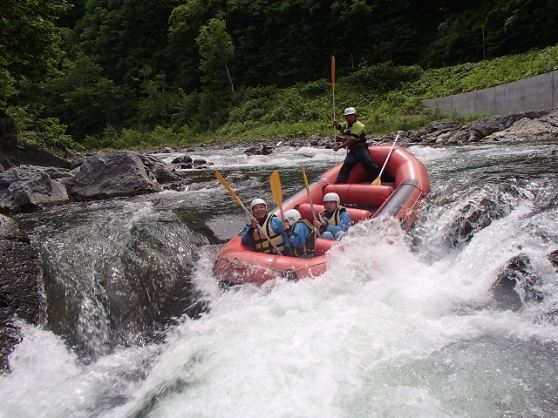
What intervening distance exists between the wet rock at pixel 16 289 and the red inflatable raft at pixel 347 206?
1705 millimetres

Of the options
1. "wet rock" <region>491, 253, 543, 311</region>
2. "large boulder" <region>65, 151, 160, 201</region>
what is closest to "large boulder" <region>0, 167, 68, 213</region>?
"large boulder" <region>65, 151, 160, 201</region>

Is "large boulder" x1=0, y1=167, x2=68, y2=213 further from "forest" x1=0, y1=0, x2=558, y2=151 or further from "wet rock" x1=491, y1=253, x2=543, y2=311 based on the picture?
"wet rock" x1=491, y1=253, x2=543, y2=311

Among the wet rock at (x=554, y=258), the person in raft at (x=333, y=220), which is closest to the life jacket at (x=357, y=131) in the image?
the person in raft at (x=333, y=220)

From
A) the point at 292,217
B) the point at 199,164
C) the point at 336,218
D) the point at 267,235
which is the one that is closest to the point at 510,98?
the point at 199,164

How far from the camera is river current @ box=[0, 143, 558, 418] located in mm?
2916

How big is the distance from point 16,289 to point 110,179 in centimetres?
491

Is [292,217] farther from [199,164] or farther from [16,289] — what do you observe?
[199,164]

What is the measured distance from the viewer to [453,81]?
19.5 metres

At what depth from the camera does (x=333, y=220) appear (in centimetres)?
536

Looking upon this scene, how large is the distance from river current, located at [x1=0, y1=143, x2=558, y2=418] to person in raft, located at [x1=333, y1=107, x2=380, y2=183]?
1.14 m

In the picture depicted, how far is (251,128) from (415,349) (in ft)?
77.0

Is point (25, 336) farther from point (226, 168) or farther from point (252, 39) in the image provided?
point (252, 39)

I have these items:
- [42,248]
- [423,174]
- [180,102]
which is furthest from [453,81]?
[180,102]

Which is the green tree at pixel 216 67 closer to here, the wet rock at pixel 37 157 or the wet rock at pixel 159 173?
the wet rock at pixel 37 157
